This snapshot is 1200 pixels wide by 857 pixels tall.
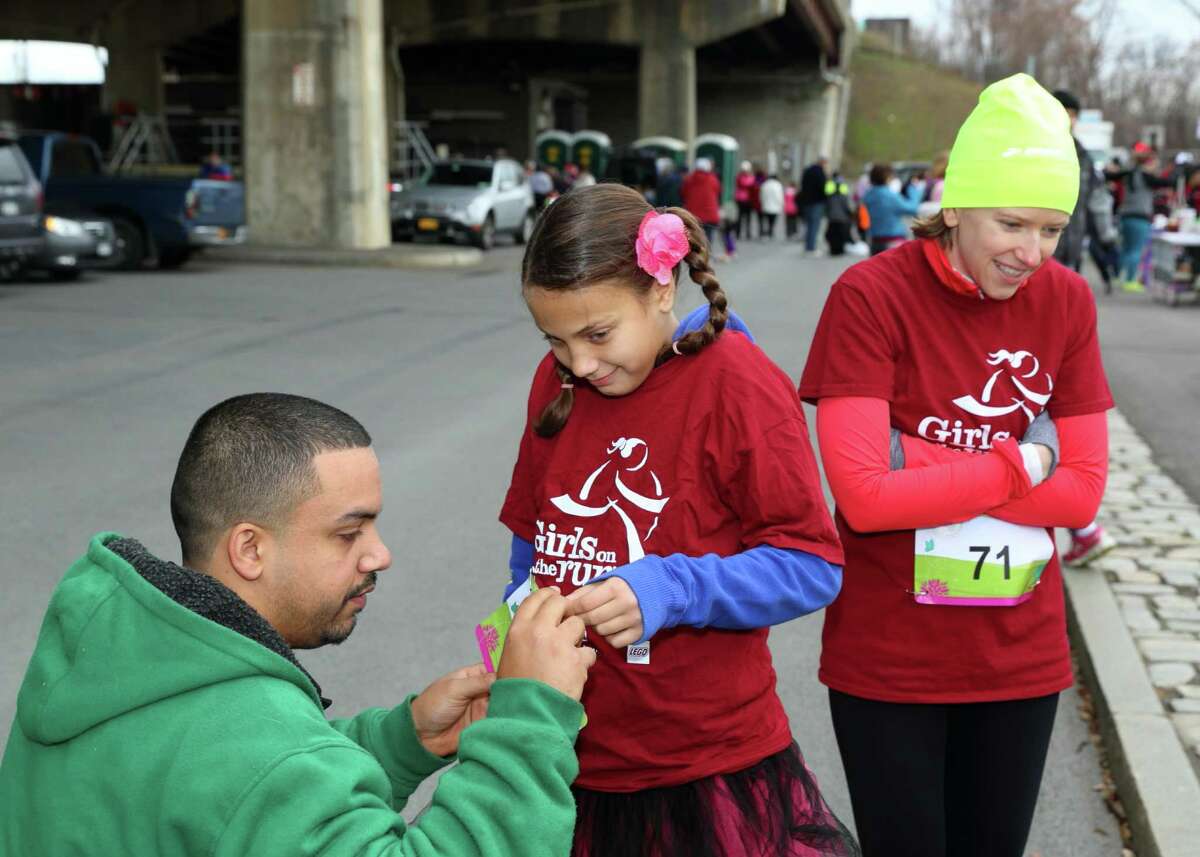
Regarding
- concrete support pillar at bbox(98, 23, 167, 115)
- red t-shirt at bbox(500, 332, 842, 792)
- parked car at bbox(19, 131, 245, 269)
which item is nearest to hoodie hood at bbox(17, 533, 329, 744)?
red t-shirt at bbox(500, 332, 842, 792)

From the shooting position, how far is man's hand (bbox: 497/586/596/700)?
187cm

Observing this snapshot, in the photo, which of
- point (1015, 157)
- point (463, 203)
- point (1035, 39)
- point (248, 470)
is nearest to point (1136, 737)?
point (1015, 157)

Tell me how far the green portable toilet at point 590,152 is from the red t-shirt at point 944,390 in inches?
1877

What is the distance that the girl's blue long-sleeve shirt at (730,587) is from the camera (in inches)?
86.2

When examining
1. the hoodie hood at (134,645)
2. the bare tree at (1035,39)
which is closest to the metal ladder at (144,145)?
the hoodie hood at (134,645)

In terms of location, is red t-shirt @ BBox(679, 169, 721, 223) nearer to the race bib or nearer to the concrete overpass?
the concrete overpass

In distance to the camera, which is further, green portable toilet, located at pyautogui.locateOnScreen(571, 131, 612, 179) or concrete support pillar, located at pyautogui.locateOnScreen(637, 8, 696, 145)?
green portable toilet, located at pyautogui.locateOnScreen(571, 131, 612, 179)

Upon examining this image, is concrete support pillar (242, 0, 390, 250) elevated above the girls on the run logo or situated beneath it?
elevated above

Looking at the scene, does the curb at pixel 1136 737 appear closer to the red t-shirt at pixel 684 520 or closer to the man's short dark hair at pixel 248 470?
the red t-shirt at pixel 684 520

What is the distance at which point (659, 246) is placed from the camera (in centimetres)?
234

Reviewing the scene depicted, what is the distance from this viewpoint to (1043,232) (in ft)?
9.11

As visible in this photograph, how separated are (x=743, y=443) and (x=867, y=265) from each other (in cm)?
72

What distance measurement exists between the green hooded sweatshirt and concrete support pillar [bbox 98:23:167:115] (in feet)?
138

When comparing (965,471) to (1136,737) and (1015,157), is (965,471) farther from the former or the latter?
(1136,737)
